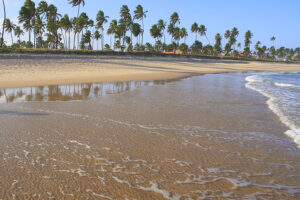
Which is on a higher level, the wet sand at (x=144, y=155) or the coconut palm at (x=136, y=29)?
the coconut palm at (x=136, y=29)

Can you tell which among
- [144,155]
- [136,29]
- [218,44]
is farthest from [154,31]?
[144,155]

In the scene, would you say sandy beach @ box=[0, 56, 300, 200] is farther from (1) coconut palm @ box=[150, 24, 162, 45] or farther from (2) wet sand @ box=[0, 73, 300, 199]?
(1) coconut palm @ box=[150, 24, 162, 45]

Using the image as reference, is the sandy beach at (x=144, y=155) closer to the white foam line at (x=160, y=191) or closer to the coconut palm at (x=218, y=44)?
the white foam line at (x=160, y=191)

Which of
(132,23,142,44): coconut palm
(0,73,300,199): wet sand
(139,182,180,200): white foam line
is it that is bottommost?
(139,182,180,200): white foam line

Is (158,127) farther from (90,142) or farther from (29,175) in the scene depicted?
(29,175)

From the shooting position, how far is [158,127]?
5.73m

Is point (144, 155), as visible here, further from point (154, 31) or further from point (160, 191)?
point (154, 31)

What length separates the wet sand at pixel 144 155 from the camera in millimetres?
3025

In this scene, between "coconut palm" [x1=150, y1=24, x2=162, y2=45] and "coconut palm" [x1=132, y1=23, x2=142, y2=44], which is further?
"coconut palm" [x1=150, y1=24, x2=162, y2=45]

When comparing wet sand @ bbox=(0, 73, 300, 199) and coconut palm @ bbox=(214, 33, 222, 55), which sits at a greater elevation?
coconut palm @ bbox=(214, 33, 222, 55)

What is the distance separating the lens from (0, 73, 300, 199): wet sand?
9.93ft

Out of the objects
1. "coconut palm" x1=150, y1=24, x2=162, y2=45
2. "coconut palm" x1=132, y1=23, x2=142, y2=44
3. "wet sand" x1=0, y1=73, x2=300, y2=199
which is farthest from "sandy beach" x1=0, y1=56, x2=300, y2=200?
"coconut palm" x1=150, y1=24, x2=162, y2=45

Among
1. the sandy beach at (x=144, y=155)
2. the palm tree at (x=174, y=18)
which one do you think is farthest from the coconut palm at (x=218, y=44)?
the sandy beach at (x=144, y=155)

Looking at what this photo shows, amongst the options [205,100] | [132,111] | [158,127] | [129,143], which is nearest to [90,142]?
[129,143]
